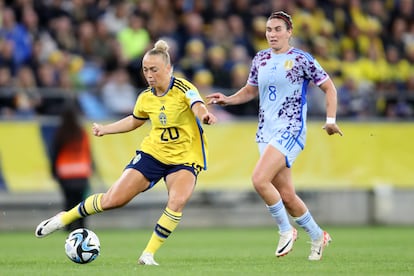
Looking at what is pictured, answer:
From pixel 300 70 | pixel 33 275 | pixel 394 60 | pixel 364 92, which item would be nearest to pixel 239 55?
pixel 364 92

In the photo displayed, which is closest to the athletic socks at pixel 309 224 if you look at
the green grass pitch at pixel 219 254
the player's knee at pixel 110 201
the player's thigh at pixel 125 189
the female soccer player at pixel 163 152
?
the green grass pitch at pixel 219 254

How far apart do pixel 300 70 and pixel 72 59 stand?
9453 mm

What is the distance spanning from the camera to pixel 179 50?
21.3 metres

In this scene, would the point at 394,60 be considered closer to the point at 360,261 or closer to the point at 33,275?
the point at 360,261

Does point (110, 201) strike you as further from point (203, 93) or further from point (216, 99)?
point (203, 93)

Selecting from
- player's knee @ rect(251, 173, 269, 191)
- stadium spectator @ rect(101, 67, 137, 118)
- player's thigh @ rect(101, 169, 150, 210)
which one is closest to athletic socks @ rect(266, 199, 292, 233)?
player's knee @ rect(251, 173, 269, 191)

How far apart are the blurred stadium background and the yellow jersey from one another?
8.11 metres

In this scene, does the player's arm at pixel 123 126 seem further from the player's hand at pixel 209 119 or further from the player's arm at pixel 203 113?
the player's hand at pixel 209 119

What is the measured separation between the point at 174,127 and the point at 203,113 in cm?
66

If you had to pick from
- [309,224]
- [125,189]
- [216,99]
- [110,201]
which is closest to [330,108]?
[216,99]

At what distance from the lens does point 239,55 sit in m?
21.2

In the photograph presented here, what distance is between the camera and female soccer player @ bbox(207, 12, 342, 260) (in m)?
11.3

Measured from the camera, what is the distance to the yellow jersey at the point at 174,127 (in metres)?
11.0

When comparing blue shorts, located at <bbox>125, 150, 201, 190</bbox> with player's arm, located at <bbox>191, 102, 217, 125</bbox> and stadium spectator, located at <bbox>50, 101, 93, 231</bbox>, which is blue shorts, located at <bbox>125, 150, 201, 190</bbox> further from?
stadium spectator, located at <bbox>50, 101, 93, 231</bbox>
